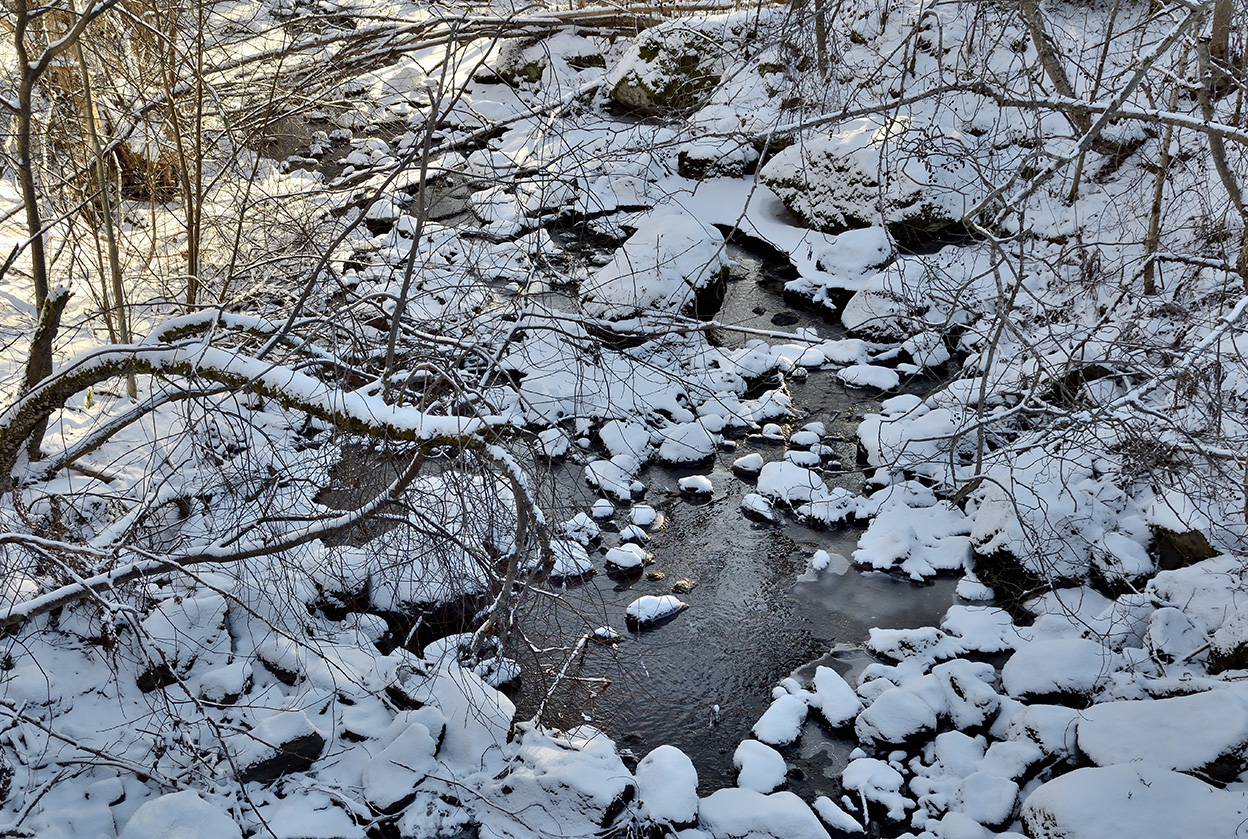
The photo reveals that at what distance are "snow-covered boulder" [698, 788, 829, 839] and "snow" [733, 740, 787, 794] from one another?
0.47 feet

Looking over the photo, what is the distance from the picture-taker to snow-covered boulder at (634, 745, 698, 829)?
4883 millimetres

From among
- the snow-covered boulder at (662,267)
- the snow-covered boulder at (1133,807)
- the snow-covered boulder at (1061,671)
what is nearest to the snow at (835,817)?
the snow-covered boulder at (1133,807)

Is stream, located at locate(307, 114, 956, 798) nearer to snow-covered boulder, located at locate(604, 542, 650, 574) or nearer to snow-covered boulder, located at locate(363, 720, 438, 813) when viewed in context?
snow-covered boulder, located at locate(604, 542, 650, 574)

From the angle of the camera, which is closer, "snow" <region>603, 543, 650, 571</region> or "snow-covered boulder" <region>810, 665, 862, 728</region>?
"snow-covered boulder" <region>810, 665, 862, 728</region>

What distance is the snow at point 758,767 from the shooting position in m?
5.17

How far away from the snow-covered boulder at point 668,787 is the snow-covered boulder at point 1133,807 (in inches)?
66.0

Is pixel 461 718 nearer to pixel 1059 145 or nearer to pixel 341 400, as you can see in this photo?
pixel 341 400

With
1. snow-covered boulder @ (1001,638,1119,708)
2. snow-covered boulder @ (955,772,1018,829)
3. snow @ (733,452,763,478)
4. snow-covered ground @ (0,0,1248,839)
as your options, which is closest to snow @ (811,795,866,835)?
snow-covered ground @ (0,0,1248,839)

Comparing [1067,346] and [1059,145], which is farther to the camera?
[1059,145]

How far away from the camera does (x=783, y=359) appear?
943 cm

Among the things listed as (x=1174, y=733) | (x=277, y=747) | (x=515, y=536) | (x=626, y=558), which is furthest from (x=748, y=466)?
(x=277, y=747)

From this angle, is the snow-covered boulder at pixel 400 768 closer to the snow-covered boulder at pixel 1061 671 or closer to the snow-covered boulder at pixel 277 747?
the snow-covered boulder at pixel 277 747

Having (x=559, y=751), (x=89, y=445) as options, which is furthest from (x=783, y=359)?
(x=89, y=445)

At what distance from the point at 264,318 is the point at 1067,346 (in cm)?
670
